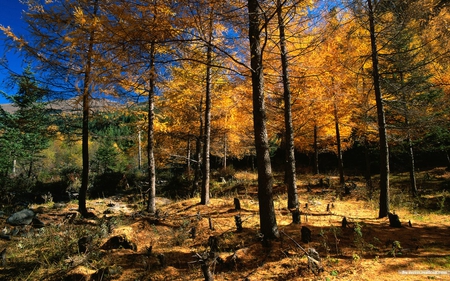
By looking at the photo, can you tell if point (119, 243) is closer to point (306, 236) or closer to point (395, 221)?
point (306, 236)

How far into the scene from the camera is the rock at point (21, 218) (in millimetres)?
8180

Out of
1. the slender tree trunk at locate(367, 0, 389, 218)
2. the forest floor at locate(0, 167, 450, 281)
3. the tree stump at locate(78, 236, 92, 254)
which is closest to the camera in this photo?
the forest floor at locate(0, 167, 450, 281)

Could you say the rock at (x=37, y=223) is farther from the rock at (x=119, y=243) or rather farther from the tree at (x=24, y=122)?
the rock at (x=119, y=243)

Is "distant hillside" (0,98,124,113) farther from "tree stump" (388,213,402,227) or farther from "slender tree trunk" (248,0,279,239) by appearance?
"tree stump" (388,213,402,227)

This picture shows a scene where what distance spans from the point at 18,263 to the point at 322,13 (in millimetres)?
8295

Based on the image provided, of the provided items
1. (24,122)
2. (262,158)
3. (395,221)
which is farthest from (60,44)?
(395,221)

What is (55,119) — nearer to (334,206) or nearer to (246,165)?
(334,206)

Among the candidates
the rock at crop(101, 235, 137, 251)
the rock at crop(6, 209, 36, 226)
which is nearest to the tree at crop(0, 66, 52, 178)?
the rock at crop(6, 209, 36, 226)

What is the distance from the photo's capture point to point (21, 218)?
841 cm

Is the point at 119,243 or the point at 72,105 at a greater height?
the point at 72,105

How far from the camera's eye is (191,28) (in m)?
4.30

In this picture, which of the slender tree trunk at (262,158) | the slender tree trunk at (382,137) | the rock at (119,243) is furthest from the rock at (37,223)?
the slender tree trunk at (382,137)

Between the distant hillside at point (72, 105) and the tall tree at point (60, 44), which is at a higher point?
the tall tree at point (60, 44)

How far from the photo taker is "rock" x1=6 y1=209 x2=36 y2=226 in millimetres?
8180
